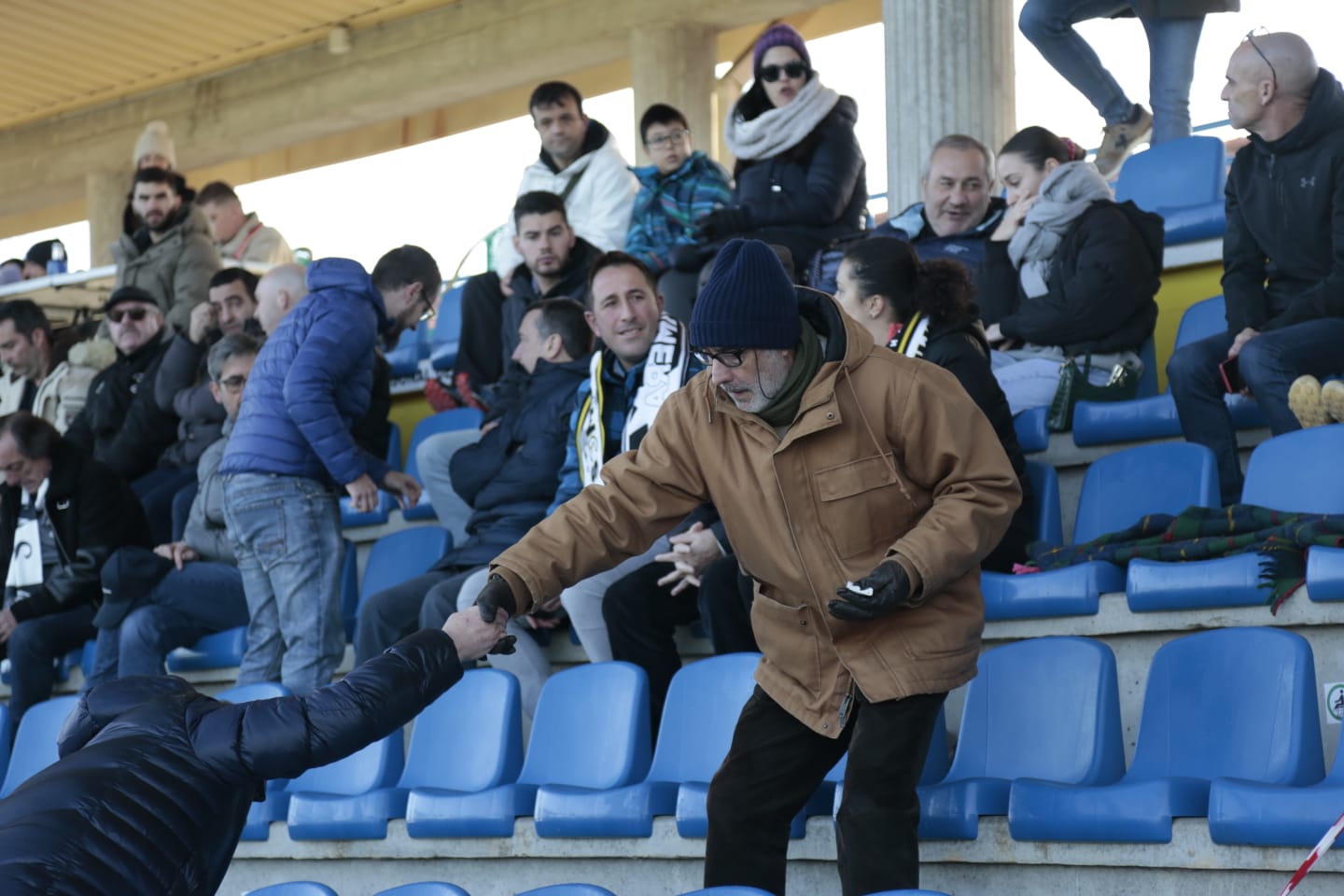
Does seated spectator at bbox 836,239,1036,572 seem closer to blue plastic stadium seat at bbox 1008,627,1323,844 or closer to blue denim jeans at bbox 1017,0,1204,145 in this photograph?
blue plastic stadium seat at bbox 1008,627,1323,844

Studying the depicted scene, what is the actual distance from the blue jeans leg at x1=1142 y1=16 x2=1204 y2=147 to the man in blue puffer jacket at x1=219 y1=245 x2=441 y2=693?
320cm

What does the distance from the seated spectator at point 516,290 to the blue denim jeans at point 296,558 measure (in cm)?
113

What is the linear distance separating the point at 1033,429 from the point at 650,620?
1324 millimetres

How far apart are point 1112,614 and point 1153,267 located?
4.66ft

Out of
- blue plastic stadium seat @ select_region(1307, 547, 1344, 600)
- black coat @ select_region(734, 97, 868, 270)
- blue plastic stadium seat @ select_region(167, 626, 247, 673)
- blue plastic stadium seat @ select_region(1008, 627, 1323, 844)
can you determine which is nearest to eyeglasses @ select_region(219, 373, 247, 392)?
blue plastic stadium seat @ select_region(167, 626, 247, 673)

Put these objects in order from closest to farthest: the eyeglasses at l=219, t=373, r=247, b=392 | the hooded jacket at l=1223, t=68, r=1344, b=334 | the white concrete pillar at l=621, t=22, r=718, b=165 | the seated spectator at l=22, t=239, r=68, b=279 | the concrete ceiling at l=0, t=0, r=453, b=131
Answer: the hooded jacket at l=1223, t=68, r=1344, b=334 → the eyeglasses at l=219, t=373, r=247, b=392 → the seated spectator at l=22, t=239, r=68, b=279 → the white concrete pillar at l=621, t=22, r=718, b=165 → the concrete ceiling at l=0, t=0, r=453, b=131

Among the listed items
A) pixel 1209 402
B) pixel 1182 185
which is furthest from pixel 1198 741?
pixel 1182 185

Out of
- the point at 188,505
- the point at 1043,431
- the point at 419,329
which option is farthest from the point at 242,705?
the point at 419,329

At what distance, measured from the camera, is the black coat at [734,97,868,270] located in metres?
5.95

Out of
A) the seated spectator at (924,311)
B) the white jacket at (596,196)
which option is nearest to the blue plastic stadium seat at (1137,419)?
the seated spectator at (924,311)

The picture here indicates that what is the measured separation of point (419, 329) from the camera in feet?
29.1

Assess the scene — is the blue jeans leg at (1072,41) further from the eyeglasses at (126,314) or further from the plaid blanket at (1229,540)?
the eyeglasses at (126,314)

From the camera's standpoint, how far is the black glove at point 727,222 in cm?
604

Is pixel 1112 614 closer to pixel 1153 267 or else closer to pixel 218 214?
pixel 1153 267
